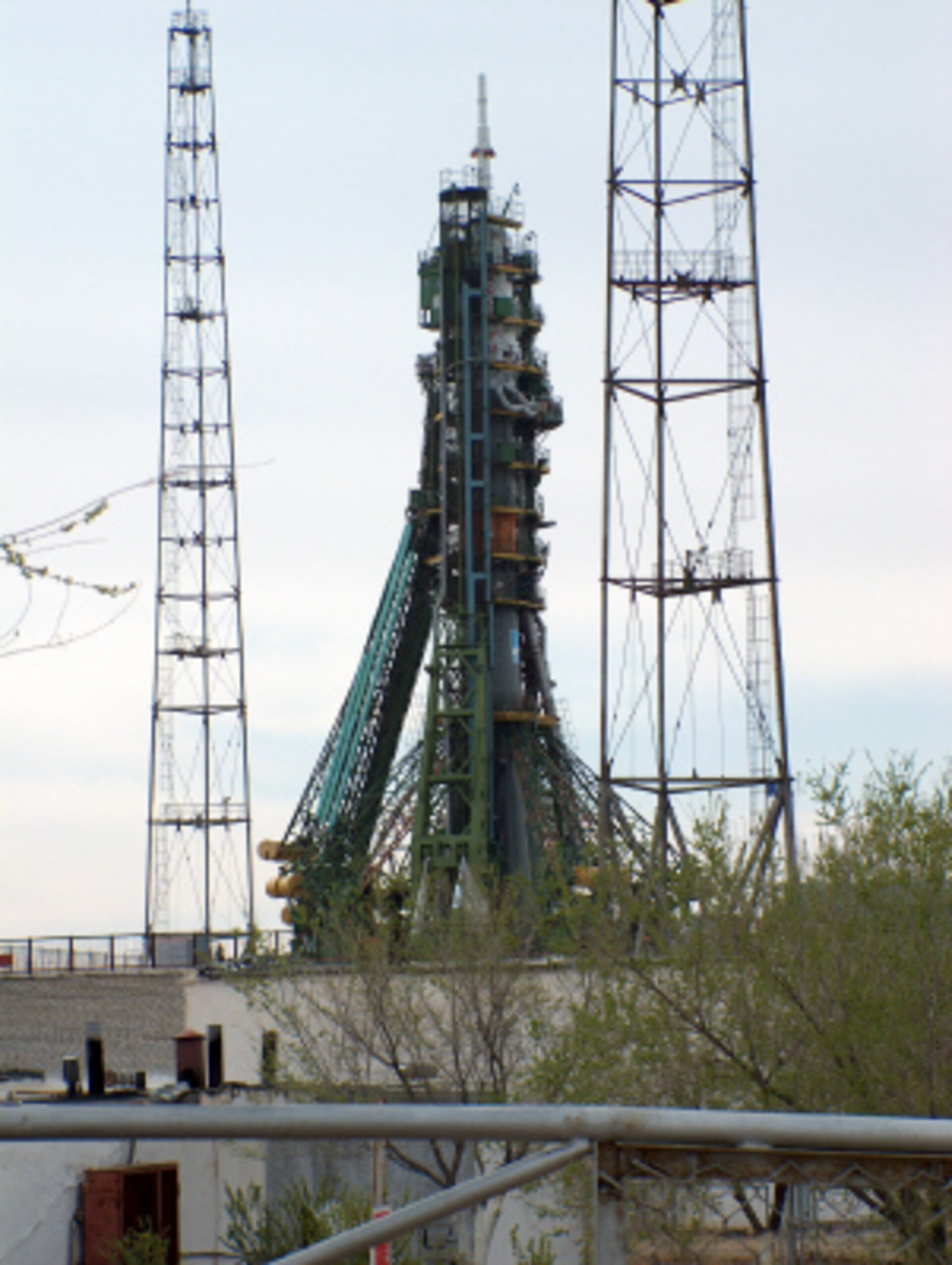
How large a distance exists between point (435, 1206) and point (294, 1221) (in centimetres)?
1792

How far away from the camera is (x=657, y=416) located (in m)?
32.7

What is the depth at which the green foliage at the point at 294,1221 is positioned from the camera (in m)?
20.9

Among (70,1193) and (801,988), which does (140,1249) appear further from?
(801,988)

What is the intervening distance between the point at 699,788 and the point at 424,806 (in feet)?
73.1

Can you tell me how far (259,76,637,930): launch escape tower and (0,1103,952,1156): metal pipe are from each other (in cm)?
4738

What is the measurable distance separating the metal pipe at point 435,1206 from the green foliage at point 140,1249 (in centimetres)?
1809

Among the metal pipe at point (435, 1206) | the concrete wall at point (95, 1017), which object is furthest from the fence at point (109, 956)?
the metal pipe at point (435, 1206)

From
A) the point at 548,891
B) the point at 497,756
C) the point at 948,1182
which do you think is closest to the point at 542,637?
the point at 497,756

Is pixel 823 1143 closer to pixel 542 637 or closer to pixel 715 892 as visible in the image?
pixel 715 892

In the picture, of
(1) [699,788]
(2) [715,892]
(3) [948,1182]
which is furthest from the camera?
(1) [699,788]

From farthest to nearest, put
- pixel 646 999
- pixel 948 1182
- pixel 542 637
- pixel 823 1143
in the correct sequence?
pixel 542 637, pixel 646 999, pixel 948 1182, pixel 823 1143

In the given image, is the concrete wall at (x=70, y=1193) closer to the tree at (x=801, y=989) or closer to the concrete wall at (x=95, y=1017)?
the tree at (x=801, y=989)

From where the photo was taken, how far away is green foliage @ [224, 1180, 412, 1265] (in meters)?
20.9

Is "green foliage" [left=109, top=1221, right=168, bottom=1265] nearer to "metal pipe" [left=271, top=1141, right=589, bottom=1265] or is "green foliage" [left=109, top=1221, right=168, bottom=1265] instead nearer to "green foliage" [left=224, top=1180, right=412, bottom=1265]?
"green foliage" [left=224, top=1180, right=412, bottom=1265]
